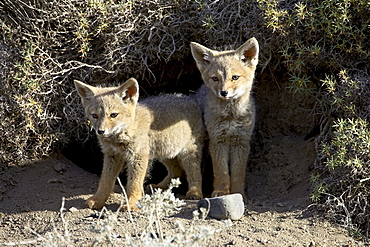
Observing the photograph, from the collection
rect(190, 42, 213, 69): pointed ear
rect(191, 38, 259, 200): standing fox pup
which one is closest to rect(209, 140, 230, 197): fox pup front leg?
rect(191, 38, 259, 200): standing fox pup

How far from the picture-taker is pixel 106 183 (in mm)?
5047

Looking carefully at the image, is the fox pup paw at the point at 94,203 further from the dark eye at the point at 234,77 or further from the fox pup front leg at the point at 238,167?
the dark eye at the point at 234,77

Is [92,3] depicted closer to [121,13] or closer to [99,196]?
[121,13]

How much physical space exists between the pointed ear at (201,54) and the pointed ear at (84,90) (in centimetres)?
137

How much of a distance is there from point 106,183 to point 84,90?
1094 mm

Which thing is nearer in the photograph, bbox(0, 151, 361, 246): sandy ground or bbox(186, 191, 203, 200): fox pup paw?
bbox(0, 151, 361, 246): sandy ground

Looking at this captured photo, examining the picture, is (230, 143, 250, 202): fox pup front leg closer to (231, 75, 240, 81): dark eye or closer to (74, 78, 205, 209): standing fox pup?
(74, 78, 205, 209): standing fox pup

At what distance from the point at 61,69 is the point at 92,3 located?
3.01 ft

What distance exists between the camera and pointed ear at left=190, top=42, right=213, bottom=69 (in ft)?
17.7

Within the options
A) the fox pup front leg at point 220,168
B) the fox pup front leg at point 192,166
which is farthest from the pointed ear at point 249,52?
the fox pup front leg at point 192,166

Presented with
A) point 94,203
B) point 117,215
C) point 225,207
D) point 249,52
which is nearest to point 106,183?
point 94,203

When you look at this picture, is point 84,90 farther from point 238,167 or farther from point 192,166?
point 238,167

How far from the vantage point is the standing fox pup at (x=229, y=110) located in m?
5.30

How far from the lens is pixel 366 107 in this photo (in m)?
4.77
